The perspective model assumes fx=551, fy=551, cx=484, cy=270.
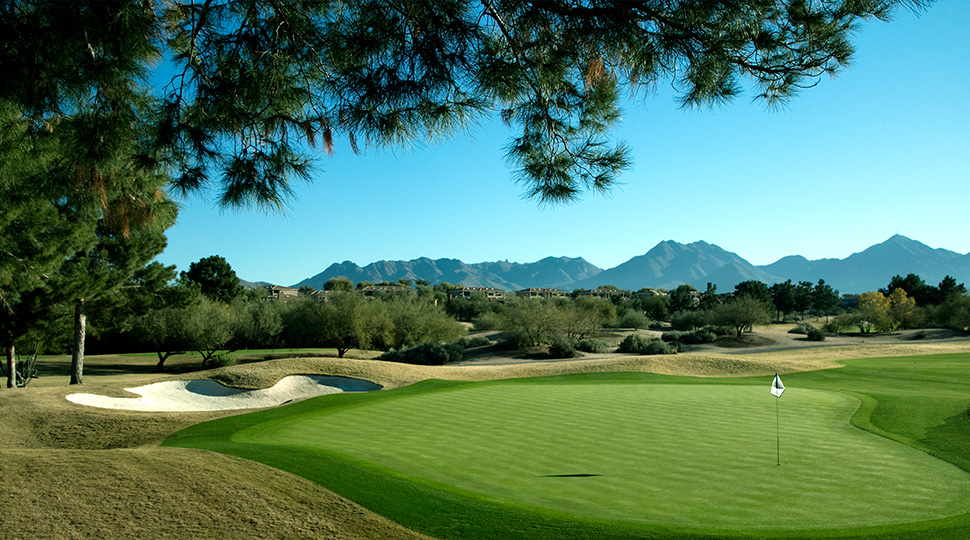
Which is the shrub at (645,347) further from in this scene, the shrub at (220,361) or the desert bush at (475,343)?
the shrub at (220,361)

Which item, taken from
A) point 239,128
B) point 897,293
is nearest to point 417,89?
point 239,128

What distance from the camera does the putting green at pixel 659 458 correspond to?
5.21 meters

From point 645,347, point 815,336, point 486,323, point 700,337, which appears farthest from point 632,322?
point 645,347

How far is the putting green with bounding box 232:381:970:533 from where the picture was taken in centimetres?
521

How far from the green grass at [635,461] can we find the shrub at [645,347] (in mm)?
18860

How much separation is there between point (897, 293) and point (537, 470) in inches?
2744

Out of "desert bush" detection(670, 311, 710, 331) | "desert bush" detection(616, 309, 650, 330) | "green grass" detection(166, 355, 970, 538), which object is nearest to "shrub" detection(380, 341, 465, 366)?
"green grass" detection(166, 355, 970, 538)

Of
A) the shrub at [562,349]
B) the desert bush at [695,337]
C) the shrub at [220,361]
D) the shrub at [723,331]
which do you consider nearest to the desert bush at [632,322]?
the shrub at [723,331]

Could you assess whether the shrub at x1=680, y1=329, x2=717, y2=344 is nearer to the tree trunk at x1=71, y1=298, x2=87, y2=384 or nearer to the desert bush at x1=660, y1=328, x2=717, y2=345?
the desert bush at x1=660, y1=328, x2=717, y2=345

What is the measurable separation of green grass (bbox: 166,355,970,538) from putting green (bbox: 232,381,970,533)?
0.09ft

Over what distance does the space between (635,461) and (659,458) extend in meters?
0.34

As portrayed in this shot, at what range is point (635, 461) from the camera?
693cm

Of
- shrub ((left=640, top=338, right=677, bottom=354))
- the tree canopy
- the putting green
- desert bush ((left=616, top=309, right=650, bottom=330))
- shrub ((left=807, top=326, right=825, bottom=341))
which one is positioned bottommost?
the putting green

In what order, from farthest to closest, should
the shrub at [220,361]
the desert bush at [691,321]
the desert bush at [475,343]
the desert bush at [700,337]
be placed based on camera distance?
the desert bush at [691,321] < the desert bush at [700,337] < the desert bush at [475,343] < the shrub at [220,361]
